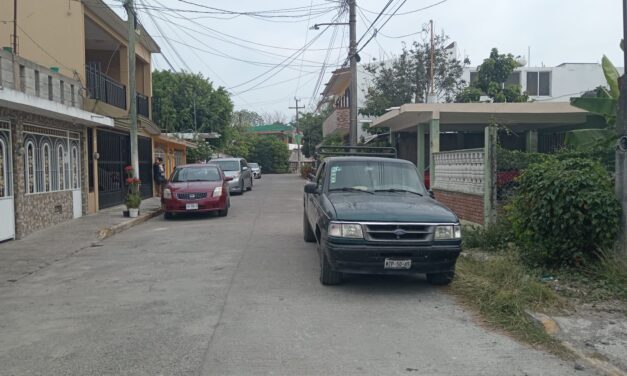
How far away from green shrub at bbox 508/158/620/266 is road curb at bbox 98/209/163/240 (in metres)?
8.97

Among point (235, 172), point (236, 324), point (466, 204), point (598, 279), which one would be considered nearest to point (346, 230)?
point (236, 324)

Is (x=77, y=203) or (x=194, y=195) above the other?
(x=194, y=195)

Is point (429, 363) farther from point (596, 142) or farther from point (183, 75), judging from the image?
point (183, 75)

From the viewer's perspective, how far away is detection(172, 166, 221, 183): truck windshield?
1666 cm

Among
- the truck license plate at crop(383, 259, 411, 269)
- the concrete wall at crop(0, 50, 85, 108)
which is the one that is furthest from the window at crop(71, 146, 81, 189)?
the truck license plate at crop(383, 259, 411, 269)

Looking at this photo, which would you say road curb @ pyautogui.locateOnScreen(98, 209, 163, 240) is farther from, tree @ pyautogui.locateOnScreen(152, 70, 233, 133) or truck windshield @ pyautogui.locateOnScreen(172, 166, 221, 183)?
tree @ pyautogui.locateOnScreen(152, 70, 233, 133)

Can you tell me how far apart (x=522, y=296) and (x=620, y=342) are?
134cm

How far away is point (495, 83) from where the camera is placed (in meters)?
25.2

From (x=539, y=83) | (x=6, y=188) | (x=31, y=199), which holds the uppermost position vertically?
(x=539, y=83)

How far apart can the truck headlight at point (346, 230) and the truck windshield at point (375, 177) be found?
61.0 inches

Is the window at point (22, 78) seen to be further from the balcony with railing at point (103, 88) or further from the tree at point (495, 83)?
the tree at point (495, 83)

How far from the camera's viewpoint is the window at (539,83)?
1253 inches

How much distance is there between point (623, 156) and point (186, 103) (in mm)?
35396

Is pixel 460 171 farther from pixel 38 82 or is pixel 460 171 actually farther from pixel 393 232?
pixel 38 82
